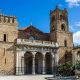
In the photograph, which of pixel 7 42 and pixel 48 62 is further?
pixel 48 62

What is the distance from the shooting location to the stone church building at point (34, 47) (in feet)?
128

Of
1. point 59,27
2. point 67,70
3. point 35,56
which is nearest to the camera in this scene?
point 67,70

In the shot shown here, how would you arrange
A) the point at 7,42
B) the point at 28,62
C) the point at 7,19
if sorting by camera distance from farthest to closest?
1. the point at 28,62
2. the point at 7,19
3. the point at 7,42

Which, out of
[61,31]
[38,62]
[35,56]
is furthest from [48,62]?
[61,31]

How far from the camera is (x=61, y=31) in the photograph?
4575 centimetres

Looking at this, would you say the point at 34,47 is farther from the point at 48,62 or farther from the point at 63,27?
the point at 63,27

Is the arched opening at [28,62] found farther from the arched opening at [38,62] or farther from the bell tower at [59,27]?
the bell tower at [59,27]

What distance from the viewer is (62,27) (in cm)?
4706

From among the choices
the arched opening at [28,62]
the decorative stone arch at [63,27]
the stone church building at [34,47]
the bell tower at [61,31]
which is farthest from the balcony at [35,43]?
the decorative stone arch at [63,27]

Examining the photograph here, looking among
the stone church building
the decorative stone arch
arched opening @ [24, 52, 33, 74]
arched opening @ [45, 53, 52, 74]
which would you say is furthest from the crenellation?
the decorative stone arch

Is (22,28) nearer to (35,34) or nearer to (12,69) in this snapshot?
(35,34)

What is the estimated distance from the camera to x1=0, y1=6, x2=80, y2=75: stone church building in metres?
38.9

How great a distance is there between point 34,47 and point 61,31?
25.4 feet

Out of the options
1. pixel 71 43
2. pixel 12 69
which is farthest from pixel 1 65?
pixel 71 43
